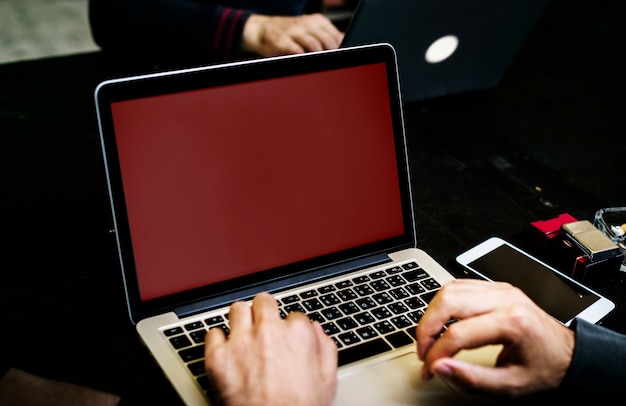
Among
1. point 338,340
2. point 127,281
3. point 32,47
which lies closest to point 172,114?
point 127,281

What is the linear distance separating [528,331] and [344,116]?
0.38 metres

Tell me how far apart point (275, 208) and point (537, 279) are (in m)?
→ 0.40

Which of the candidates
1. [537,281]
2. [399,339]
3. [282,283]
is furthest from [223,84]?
[537,281]

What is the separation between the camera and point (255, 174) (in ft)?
2.70

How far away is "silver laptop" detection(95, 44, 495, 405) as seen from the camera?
73 centimetres

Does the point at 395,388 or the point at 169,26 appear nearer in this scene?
the point at 395,388

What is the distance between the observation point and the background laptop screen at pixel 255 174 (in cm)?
75

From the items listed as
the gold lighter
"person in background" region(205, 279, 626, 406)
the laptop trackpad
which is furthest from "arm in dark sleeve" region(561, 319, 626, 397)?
the gold lighter

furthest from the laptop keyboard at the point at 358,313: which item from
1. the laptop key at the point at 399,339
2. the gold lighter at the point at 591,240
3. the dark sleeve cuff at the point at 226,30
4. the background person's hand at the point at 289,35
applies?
the dark sleeve cuff at the point at 226,30

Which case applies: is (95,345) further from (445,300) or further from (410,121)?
(410,121)

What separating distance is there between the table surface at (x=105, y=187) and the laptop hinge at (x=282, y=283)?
81mm

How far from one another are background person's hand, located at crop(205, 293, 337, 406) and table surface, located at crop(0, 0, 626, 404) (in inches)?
3.7

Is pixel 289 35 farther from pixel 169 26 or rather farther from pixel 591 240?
pixel 591 240

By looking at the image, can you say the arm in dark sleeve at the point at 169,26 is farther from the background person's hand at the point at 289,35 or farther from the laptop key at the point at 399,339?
the laptop key at the point at 399,339
